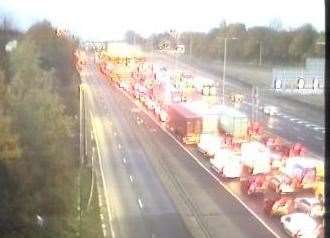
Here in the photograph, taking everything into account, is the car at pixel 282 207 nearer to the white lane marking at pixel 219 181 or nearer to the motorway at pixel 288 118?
the white lane marking at pixel 219 181

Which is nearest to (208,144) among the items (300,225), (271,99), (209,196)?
(209,196)

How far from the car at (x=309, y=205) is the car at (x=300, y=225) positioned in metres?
0.02

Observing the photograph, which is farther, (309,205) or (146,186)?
(146,186)

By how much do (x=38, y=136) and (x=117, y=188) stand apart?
42 cm

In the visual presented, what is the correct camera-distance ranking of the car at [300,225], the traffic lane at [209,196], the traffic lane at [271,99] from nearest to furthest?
1. the car at [300,225]
2. the traffic lane at [209,196]
3. the traffic lane at [271,99]

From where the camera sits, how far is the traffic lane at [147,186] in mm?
2441

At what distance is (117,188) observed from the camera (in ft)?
8.18

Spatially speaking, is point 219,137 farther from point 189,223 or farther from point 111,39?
point 111,39

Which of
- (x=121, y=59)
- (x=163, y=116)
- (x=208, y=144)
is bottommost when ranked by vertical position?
(x=208, y=144)

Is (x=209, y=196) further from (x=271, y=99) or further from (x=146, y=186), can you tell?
(x=271, y=99)

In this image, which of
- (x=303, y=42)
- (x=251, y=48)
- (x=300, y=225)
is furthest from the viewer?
(x=251, y=48)

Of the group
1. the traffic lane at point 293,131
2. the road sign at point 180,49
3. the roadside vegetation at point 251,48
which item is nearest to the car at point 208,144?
the traffic lane at point 293,131

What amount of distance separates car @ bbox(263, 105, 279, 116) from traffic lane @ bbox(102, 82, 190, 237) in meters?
0.58

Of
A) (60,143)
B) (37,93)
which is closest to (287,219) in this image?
(60,143)
